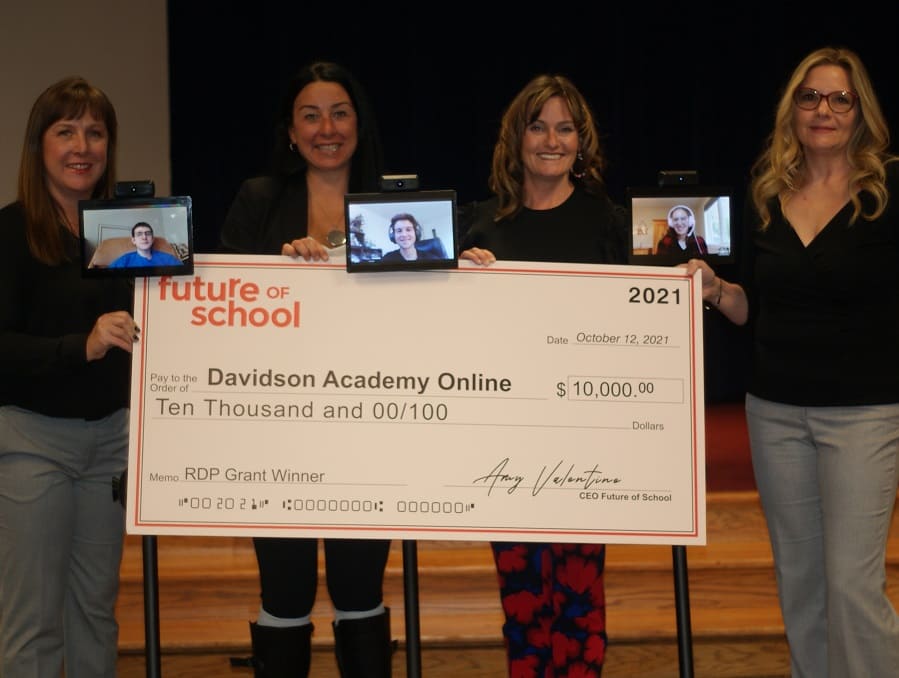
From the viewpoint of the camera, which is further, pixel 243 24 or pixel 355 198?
pixel 243 24

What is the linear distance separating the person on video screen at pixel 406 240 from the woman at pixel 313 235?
0.53 ft

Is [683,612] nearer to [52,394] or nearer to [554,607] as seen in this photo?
[554,607]

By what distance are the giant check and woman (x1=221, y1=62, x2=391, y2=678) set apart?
0.55ft

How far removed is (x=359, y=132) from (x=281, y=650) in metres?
1.04

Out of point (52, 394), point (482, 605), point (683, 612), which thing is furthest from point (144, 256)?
point (482, 605)

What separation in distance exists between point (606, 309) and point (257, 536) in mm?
752

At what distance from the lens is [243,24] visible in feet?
15.8

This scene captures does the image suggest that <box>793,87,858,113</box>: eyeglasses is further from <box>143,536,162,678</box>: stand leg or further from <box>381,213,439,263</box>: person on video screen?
<box>143,536,162,678</box>: stand leg

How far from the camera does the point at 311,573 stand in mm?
2037

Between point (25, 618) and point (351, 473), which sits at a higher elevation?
point (351, 473)

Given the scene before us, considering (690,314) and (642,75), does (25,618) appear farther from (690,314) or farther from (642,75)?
(642,75)

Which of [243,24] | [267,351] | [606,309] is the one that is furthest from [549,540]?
[243,24]

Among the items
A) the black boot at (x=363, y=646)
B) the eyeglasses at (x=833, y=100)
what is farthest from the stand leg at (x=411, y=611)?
the eyeglasses at (x=833, y=100)

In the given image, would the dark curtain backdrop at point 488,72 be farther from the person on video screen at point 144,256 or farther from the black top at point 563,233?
the person on video screen at point 144,256
